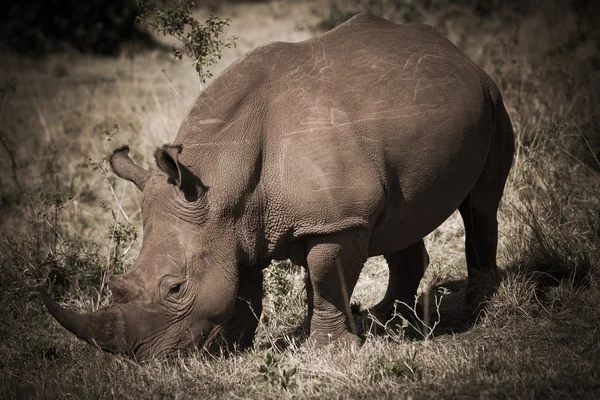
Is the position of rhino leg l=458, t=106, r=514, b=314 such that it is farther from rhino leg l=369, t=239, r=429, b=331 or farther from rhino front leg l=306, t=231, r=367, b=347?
rhino front leg l=306, t=231, r=367, b=347

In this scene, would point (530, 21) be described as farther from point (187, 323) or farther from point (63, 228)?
point (187, 323)

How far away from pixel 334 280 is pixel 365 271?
2300 mm

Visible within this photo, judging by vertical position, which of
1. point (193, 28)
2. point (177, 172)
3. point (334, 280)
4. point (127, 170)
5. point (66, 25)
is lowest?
point (66, 25)

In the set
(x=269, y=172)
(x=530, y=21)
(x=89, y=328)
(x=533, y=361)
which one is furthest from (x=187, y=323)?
(x=530, y=21)

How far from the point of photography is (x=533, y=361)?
4.91 meters

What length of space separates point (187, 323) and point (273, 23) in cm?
1340

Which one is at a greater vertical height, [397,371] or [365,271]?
[397,371]

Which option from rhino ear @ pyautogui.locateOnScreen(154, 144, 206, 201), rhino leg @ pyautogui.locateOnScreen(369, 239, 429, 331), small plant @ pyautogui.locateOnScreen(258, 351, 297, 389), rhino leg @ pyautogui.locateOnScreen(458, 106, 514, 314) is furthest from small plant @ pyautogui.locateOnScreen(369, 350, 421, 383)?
rhino leg @ pyautogui.locateOnScreen(369, 239, 429, 331)

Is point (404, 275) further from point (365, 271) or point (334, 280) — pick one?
point (334, 280)

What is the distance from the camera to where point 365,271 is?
24.6 ft

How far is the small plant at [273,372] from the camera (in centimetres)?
488

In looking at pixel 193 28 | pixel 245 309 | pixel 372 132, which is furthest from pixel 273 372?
pixel 193 28

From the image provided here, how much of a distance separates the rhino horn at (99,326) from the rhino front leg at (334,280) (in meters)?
1.21

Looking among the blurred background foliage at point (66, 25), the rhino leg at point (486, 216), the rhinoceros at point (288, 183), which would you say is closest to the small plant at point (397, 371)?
the rhinoceros at point (288, 183)
